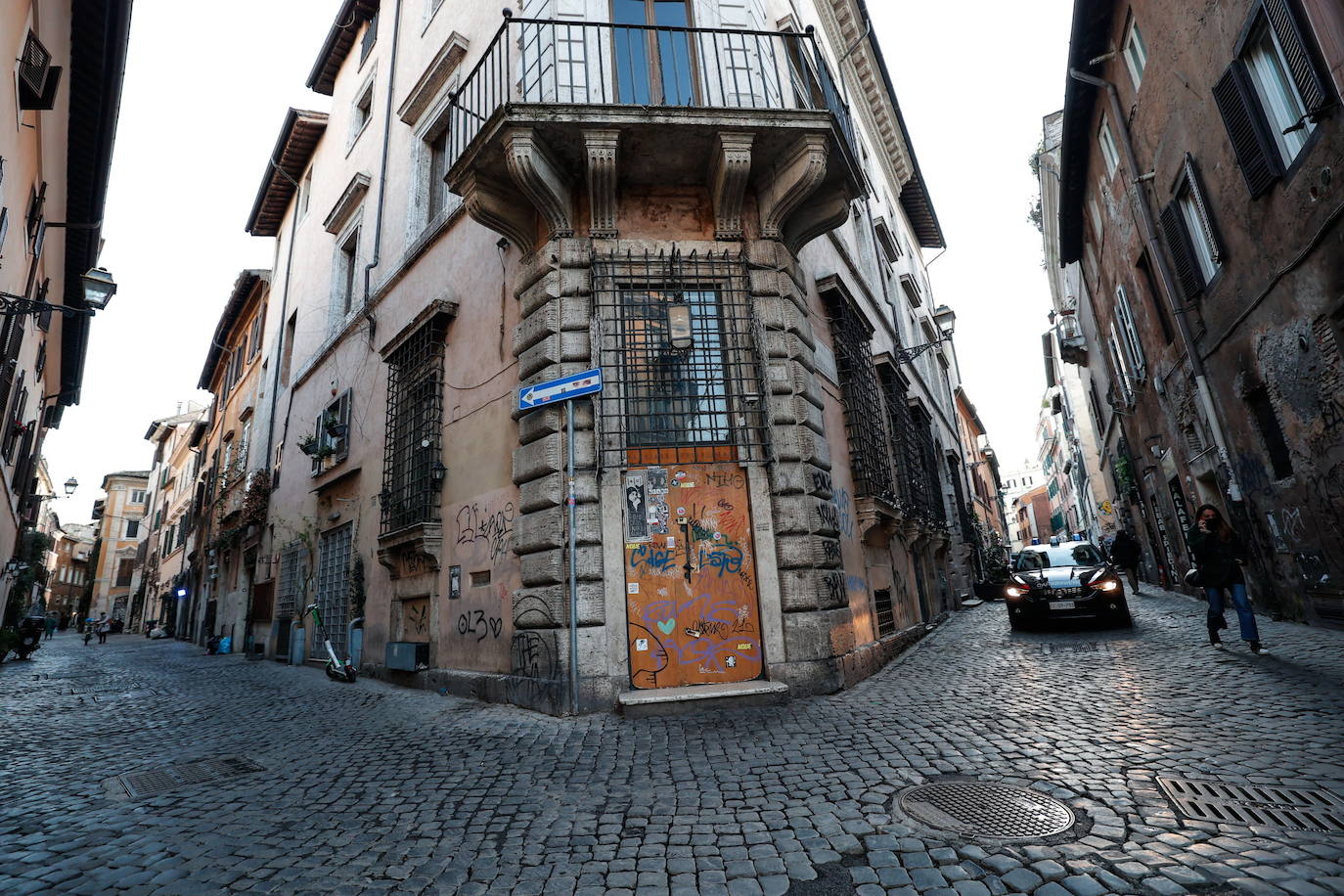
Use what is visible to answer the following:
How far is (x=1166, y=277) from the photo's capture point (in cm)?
1039

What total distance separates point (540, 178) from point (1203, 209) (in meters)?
8.94

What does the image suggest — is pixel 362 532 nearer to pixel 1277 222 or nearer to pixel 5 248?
pixel 5 248

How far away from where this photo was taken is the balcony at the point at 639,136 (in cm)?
694

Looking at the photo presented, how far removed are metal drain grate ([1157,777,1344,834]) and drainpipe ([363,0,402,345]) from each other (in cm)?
1278

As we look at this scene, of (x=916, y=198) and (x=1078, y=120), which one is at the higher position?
(x=916, y=198)

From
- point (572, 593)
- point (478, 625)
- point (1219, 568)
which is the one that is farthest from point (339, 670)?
point (1219, 568)

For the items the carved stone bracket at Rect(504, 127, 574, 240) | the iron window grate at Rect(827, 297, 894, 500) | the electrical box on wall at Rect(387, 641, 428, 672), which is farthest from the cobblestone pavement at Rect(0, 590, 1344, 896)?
the carved stone bracket at Rect(504, 127, 574, 240)

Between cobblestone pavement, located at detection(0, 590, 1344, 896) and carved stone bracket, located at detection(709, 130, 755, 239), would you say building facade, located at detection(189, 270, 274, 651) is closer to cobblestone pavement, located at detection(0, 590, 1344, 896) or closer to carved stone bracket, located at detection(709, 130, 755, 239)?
cobblestone pavement, located at detection(0, 590, 1344, 896)

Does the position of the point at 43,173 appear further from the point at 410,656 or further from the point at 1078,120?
the point at 1078,120

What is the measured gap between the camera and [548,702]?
618 centimetres

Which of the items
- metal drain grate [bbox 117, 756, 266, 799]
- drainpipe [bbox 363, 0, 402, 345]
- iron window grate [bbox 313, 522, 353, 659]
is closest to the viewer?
metal drain grate [bbox 117, 756, 266, 799]

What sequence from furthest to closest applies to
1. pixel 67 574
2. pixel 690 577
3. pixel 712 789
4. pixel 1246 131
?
pixel 67 574 → pixel 1246 131 → pixel 690 577 → pixel 712 789

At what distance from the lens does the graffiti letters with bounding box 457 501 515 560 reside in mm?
7297

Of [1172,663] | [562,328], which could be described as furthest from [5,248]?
[1172,663]
